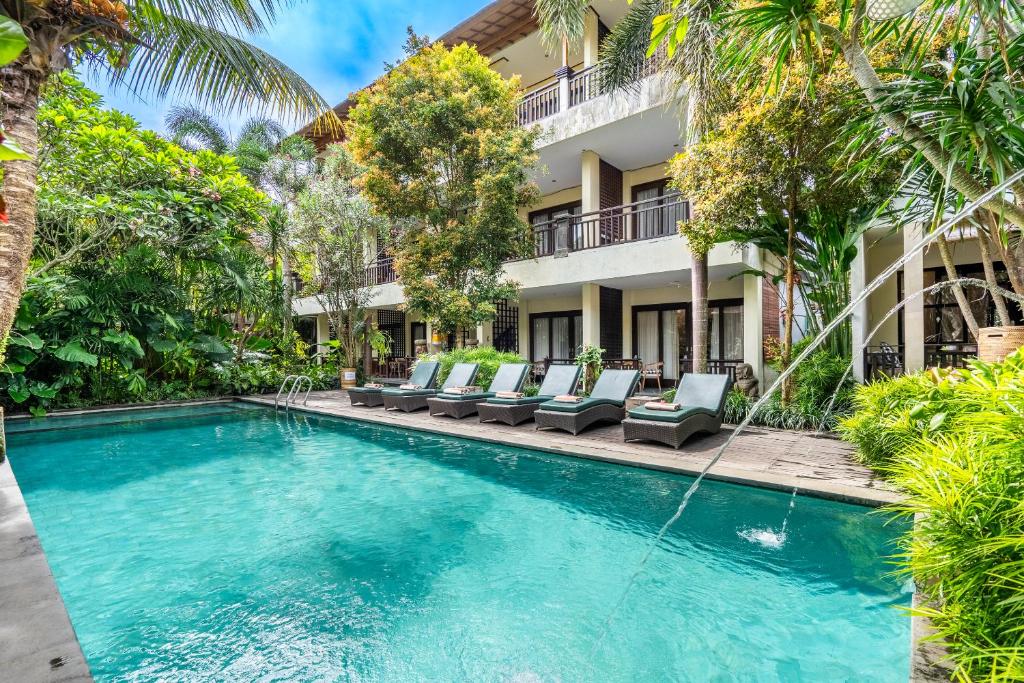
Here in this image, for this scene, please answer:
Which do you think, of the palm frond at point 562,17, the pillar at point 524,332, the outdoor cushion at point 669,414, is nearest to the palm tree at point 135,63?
the palm frond at point 562,17

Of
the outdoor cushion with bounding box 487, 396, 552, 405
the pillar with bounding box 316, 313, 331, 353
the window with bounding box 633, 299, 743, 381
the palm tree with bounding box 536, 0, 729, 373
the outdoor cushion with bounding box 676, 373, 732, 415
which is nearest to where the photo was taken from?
the outdoor cushion with bounding box 676, 373, 732, 415

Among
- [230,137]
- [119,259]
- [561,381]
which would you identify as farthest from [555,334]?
[230,137]

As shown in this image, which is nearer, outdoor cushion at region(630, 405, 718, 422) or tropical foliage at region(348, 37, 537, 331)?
outdoor cushion at region(630, 405, 718, 422)

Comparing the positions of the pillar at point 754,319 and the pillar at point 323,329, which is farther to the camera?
the pillar at point 323,329

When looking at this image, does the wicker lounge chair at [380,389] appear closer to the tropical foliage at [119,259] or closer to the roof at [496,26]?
the tropical foliage at [119,259]

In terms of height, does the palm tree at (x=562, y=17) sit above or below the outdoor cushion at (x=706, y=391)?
above

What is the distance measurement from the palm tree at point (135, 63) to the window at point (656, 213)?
9.44 metres

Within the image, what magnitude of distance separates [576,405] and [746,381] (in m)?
5.01

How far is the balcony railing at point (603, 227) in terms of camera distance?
14805 mm

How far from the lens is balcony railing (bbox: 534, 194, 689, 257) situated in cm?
1480

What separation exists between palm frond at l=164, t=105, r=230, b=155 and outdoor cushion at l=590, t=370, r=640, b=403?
24121 millimetres

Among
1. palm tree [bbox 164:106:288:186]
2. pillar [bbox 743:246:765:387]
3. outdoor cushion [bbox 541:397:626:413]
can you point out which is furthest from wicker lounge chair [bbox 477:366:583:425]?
palm tree [bbox 164:106:288:186]

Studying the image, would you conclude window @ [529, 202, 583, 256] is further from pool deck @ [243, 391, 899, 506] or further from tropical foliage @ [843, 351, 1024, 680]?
tropical foliage @ [843, 351, 1024, 680]

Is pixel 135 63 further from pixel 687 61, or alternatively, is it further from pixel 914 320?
pixel 914 320
